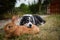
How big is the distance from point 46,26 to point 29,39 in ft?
0.84

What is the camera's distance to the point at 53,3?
5.82 feet

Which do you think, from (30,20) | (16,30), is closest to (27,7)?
(30,20)

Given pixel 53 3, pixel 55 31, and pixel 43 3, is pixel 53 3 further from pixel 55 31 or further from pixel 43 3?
pixel 55 31

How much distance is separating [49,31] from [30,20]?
255 mm

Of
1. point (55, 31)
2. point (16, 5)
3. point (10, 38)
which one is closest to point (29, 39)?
point (10, 38)

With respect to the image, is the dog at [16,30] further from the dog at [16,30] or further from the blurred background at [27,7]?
the blurred background at [27,7]

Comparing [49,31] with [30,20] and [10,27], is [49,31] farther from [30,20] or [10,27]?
[10,27]

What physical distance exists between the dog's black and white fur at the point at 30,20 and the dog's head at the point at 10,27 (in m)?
0.10

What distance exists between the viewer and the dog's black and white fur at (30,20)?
1.63 m

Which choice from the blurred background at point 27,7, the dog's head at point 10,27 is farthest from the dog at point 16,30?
the blurred background at point 27,7

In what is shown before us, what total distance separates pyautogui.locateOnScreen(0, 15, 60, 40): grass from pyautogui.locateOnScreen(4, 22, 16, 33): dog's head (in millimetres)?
65

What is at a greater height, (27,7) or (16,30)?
(27,7)

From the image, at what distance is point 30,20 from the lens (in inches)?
64.5

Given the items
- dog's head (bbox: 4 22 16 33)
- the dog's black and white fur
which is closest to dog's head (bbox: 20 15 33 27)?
the dog's black and white fur
